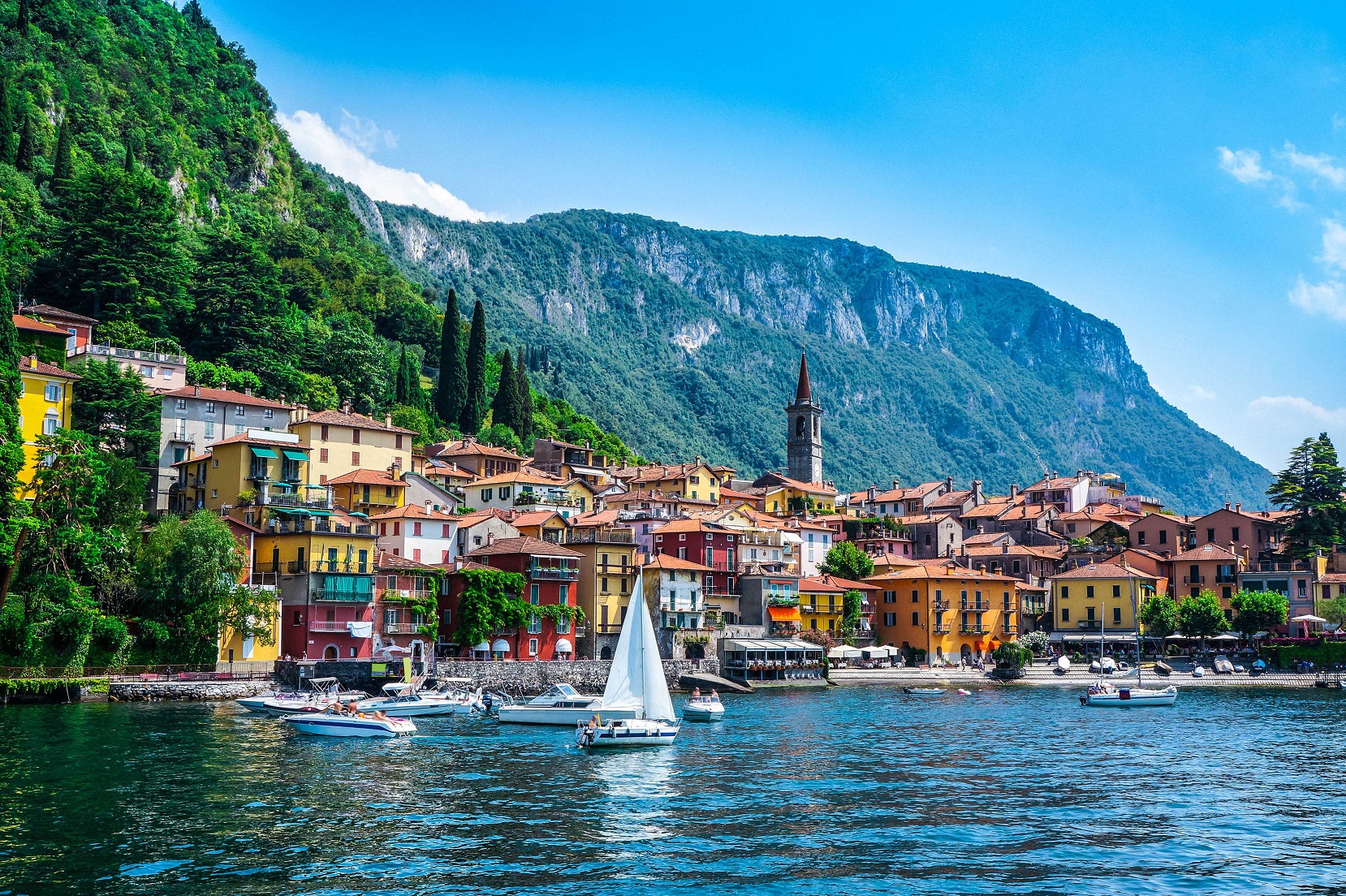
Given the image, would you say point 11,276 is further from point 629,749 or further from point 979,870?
point 979,870

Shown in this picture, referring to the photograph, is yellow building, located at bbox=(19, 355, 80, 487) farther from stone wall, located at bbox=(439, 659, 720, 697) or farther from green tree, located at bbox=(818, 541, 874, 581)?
green tree, located at bbox=(818, 541, 874, 581)

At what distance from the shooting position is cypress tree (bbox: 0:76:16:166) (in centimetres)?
10562

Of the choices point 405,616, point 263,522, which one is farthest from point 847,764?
point 263,522

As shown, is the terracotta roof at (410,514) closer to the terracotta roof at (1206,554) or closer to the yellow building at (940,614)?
the yellow building at (940,614)

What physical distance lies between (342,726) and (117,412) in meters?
38.9

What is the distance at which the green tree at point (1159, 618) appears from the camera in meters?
97.7

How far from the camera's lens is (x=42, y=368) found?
70.9m

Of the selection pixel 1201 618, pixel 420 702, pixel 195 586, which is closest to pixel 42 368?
pixel 195 586

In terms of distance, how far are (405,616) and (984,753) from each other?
36305 mm

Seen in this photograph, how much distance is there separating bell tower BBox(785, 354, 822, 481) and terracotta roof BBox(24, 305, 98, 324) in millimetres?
102530

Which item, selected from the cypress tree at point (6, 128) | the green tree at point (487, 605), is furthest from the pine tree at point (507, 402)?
the green tree at point (487, 605)

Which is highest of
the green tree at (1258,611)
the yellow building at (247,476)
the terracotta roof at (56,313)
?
the terracotta roof at (56,313)

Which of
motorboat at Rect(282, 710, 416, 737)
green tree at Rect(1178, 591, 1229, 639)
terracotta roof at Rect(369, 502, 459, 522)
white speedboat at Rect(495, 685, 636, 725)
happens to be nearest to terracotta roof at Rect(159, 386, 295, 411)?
terracotta roof at Rect(369, 502, 459, 522)

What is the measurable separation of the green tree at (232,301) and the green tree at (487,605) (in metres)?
40.9
